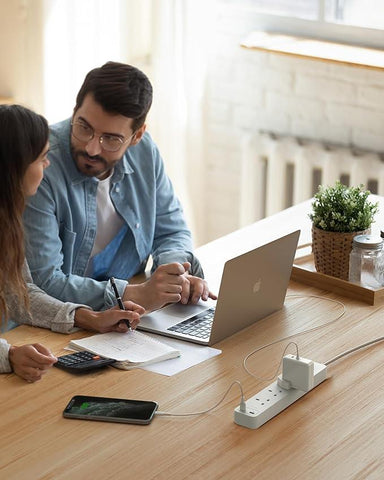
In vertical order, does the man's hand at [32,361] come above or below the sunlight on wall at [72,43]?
below

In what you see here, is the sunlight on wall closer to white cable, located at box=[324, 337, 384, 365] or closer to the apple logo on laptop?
the apple logo on laptop

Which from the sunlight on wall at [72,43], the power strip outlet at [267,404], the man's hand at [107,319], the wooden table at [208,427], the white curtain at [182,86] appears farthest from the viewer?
the white curtain at [182,86]

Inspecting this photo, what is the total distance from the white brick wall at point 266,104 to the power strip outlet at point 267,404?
6.07 feet

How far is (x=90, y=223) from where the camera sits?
2299mm

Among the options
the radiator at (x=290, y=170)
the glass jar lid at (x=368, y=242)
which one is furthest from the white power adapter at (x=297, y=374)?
the radiator at (x=290, y=170)

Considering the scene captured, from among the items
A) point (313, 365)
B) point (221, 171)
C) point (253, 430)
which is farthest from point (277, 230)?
point (221, 171)

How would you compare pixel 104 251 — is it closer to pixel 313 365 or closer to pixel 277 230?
pixel 277 230

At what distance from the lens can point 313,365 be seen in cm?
175

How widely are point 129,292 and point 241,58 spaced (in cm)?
180

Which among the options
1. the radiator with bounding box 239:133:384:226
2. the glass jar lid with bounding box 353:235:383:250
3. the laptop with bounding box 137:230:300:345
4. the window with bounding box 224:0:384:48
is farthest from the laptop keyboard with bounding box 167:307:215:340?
the window with bounding box 224:0:384:48

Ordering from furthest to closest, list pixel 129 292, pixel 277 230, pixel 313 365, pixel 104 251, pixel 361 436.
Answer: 1. pixel 277 230
2. pixel 104 251
3. pixel 129 292
4. pixel 313 365
5. pixel 361 436

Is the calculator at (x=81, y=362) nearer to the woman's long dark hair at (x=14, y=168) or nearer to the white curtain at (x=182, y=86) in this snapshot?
the woman's long dark hair at (x=14, y=168)

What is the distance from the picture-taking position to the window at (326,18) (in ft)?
11.4

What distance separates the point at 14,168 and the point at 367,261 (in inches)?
35.0
